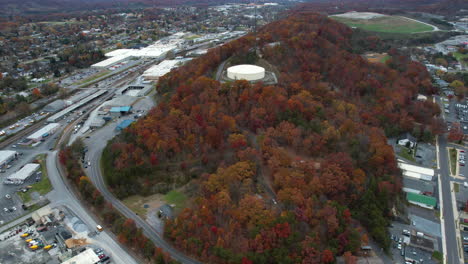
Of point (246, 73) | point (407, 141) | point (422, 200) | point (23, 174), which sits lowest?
point (422, 200)

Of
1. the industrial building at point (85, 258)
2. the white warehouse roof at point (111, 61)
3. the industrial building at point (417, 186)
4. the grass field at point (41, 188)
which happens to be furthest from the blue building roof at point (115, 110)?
the industrial building at point (417, 186)

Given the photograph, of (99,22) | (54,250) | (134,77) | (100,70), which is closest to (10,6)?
(99,22)

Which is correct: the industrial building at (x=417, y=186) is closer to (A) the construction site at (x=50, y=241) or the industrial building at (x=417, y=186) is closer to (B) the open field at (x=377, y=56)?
(A) the construction site at (x=50, y=241)

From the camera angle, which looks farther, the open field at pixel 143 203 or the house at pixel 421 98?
the house at pixel 421 98

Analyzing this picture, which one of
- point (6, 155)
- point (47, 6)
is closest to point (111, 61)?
point (6, 155)

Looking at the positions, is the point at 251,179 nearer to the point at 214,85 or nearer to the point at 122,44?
the point at 214,85

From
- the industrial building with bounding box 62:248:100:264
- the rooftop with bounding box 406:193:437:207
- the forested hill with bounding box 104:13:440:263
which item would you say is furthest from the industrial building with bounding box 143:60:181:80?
the rooftop with bounding box 406:193:437:207

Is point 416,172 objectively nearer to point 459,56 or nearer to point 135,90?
point 135,90
